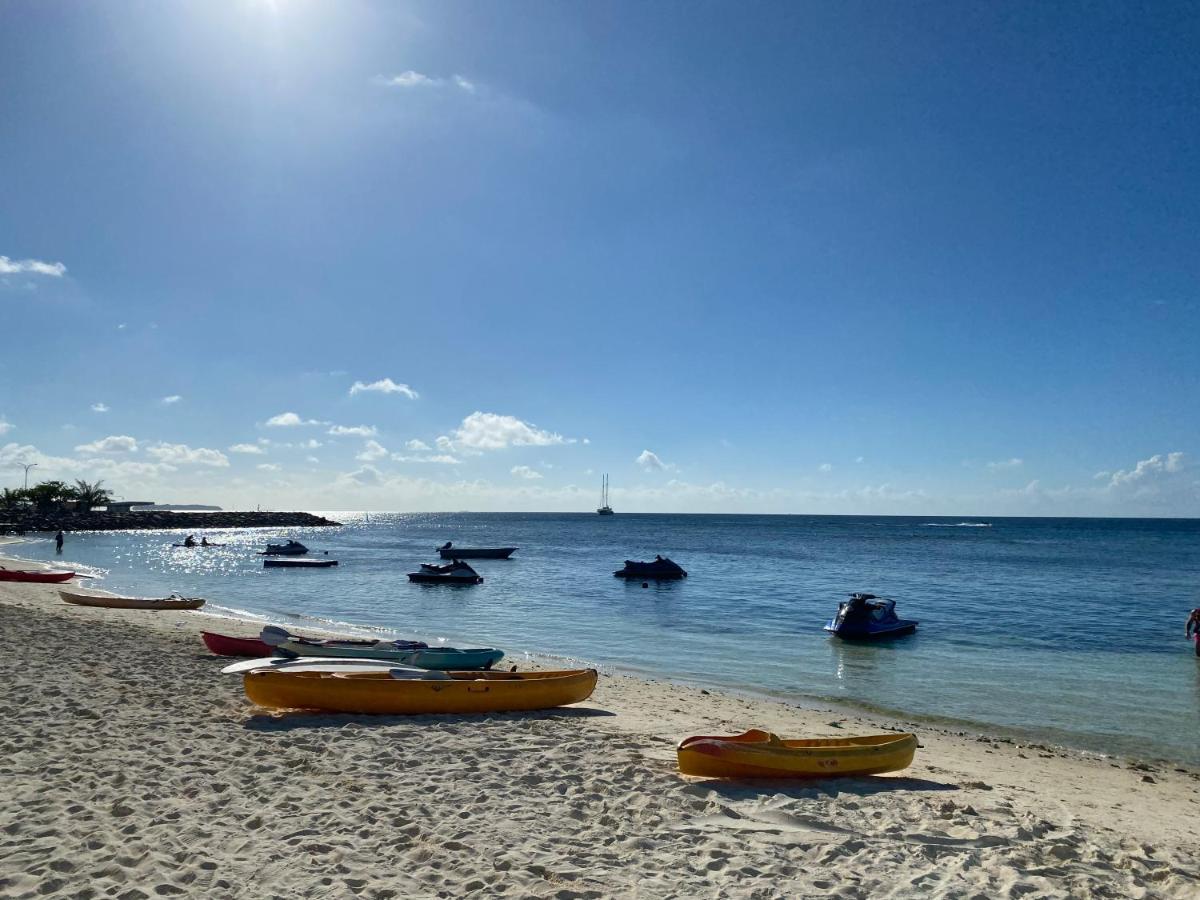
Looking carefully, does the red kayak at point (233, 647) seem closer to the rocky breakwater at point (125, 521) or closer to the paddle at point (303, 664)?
the paddle at point (303, 664)

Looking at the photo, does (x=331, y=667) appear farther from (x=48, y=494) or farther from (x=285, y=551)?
(x=48, y=494)

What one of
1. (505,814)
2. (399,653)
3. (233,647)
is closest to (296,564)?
(233,647)

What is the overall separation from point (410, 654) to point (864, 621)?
49.2 ft

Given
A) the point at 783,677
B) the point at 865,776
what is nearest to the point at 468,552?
the point at 783,677

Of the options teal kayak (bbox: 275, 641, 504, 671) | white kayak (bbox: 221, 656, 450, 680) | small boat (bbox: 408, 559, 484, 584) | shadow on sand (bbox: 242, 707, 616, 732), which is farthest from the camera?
small boat (bbox: 408, 559, 484, 584)

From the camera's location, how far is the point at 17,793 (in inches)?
282

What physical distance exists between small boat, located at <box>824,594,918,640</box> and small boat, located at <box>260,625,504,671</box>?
12728mm

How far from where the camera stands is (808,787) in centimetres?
849

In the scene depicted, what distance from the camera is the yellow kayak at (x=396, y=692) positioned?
11062 mm

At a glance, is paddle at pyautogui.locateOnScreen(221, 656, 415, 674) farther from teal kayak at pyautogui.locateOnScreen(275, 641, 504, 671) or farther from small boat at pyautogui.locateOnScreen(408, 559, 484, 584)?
small boat at pyautogui.locateOnScreen(408, 559, 484, 584)

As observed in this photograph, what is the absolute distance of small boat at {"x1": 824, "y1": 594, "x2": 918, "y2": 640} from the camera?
2348 cm

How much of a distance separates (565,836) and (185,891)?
10.1 ft

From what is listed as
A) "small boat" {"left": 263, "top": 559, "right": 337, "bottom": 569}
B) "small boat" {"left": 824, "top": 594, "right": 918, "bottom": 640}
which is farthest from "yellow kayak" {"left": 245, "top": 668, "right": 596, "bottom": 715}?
"small boat" {"left": 263, "top": 559, "right": 337, "bottom": 569}

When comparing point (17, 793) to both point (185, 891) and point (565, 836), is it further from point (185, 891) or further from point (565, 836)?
A: point (565, 836)
